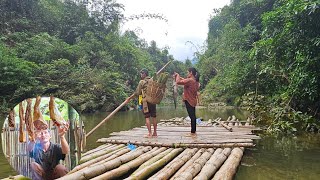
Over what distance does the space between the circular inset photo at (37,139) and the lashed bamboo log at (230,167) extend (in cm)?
Result: 208

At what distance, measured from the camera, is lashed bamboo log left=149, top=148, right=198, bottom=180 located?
3.32 metres

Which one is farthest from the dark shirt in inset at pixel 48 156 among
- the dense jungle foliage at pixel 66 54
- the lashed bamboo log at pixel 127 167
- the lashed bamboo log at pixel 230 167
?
the dense jungle foliage at pixel 66 54

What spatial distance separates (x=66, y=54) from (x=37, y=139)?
19.4 metres

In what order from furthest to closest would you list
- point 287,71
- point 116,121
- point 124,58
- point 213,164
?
point 124,58 → point 116,121 → point 287,71 → point 213,164

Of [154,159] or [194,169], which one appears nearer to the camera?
[194,169]

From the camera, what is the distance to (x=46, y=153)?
6.03ft

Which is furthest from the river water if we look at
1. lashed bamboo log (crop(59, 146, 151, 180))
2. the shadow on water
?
lashed bamboo log (crop(59, 146, 151, 180))

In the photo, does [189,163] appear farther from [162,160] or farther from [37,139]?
[37,139]

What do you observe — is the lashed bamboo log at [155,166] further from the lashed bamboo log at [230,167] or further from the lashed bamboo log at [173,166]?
the lashed bamboo log at [230,167]

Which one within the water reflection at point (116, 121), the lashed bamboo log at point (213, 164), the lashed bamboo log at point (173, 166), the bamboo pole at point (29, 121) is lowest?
the water reflection at point (116, 121)

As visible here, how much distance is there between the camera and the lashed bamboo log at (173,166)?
131 inches

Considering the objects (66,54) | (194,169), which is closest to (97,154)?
(194,169)

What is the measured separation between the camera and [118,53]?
2667 cm

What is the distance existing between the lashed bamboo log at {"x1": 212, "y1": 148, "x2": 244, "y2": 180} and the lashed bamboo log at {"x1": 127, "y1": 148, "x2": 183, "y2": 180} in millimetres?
745
